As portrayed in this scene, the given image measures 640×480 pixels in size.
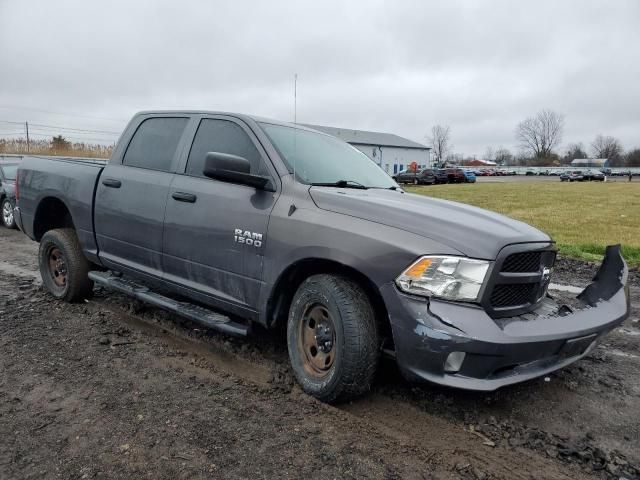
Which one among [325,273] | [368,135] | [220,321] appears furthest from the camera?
[368,135]

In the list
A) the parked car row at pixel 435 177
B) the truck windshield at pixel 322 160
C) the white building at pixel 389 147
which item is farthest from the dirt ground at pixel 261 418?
the white building at pixel 389 147

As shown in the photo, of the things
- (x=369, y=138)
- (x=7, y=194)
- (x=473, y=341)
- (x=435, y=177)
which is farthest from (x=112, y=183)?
(x=369, y=138)

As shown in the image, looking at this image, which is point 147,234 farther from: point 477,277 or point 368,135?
point 368,135

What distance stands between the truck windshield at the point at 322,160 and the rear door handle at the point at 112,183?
58.5 inches

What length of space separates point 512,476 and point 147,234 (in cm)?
309

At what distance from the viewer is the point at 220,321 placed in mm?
3619

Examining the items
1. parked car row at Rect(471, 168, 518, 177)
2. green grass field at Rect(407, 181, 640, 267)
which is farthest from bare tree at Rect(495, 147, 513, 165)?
green grass field at Rect(407, 181, 640, 267)

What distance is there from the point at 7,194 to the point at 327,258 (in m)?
10.3

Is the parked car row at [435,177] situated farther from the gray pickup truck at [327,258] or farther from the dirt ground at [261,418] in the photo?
the dirt ground at [261,418]

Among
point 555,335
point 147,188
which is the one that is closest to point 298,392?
point 555,335

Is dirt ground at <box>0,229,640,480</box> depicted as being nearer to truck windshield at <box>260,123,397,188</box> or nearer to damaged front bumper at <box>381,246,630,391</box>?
damaged front bumper at <box>381,246,630,391</box>

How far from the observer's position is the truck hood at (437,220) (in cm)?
280

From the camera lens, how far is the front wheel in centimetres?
1080

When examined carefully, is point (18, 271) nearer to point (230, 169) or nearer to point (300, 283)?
point (230, 169)
